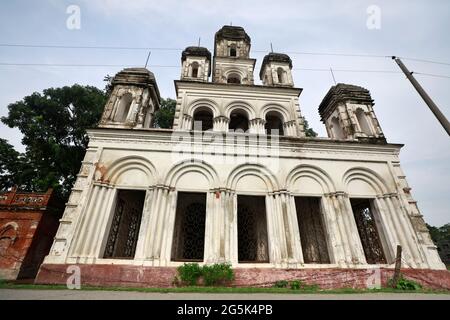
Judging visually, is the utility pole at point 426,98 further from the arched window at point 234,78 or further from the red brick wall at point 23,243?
the red brick wall at point 23,243

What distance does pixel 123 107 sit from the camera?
12805 mm

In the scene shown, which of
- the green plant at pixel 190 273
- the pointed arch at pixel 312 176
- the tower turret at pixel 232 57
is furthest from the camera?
the tower turret at pixel 232 57

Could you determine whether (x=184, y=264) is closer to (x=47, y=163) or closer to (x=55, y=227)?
(x=55, y=227)

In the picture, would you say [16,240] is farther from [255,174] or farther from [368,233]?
[368,233]

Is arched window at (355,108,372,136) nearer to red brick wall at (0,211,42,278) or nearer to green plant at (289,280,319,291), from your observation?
green plant at (289,280,319,291)

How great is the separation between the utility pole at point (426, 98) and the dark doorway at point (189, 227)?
32.4ft

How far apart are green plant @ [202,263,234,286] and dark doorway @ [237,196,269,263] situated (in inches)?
118

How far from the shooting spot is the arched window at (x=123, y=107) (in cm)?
1227

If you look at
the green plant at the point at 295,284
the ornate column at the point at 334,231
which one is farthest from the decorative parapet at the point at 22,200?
the ornate column at the point at 334,231

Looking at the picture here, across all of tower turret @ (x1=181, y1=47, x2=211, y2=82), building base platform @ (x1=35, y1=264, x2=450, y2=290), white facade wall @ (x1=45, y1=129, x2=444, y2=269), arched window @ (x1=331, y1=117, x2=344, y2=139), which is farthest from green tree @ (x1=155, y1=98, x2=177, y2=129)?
building base platform @ (x1=35, y1=264, x2=450, y2=290)

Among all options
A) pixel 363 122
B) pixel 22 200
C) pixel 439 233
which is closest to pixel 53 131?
pixel 22 200

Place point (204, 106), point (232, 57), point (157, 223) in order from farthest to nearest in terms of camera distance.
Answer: point (232, 57), point (204, 106), point (157, 223)

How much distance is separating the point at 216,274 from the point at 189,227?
4310 mm
